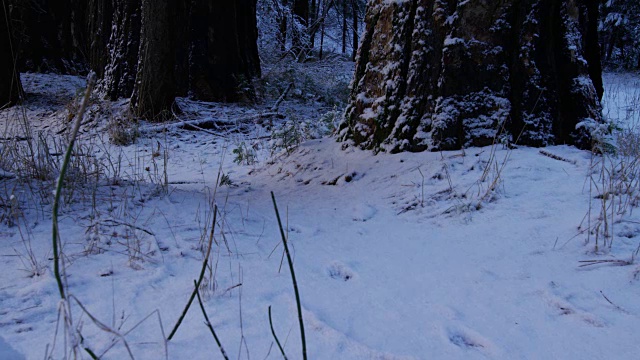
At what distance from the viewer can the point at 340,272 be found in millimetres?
2002

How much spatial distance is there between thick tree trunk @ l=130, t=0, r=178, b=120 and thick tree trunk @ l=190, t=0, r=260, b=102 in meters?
1.14

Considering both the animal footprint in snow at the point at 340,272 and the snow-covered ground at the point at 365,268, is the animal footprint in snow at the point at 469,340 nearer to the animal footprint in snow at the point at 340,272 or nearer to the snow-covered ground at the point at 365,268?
the snow-covered ground at the point at 365,268

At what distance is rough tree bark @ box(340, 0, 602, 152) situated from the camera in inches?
125

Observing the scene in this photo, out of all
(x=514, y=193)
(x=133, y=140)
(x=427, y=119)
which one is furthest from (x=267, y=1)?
(x=514, y=193)

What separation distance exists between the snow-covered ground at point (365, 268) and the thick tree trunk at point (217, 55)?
449cm

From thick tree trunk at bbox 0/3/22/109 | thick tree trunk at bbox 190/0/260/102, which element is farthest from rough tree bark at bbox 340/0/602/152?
thick tree trunk at bbox 0/3/22/109

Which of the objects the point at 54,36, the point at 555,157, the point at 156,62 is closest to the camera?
the point at 555,157

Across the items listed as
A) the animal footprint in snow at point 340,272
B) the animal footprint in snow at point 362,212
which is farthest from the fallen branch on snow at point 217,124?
the animal footprint in snow at point 340,272

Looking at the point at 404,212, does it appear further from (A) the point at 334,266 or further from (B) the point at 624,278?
(B) the point at 624,278

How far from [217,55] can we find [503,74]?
536cm

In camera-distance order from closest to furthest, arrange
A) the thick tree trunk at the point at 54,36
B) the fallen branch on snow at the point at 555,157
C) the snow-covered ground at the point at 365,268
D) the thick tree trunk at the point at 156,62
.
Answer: the snow-covered ground at the point at 365,268 → the fallen branch on snow at the point at 555,157 → the thick tree trunk at the point at 156,62 → the thick tree trunk at the point at 54,36

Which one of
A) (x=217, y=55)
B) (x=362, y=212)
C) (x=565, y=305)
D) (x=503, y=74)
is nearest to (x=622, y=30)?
(x=217, y=55)

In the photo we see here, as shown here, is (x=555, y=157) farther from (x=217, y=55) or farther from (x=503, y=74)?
(x=217, y=55)

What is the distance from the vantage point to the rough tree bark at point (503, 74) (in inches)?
125
